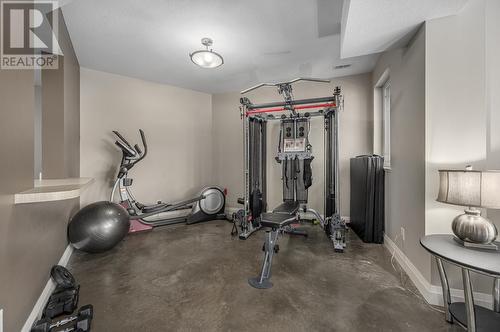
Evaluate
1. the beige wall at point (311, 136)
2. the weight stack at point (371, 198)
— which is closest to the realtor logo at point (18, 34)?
the beige wall at point (311, 136)

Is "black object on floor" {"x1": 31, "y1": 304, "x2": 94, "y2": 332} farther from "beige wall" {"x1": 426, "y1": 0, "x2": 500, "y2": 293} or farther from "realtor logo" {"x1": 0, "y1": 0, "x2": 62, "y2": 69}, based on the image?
"beige wall" {"x1": 426, "y1": 0, "x2": 500, "y2": 293}

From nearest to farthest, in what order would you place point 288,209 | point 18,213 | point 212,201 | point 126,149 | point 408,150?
point 18,213, point 408,150, point 288,209, point 126,149, point 212,201

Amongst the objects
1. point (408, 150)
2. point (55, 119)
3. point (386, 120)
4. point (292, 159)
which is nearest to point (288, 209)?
point (292, 159)

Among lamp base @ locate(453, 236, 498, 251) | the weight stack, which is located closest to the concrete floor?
the weight stack

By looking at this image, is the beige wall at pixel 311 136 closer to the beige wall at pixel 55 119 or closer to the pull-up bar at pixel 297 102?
the pull-up bar at pixel 297 102

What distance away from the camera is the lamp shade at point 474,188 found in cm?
126

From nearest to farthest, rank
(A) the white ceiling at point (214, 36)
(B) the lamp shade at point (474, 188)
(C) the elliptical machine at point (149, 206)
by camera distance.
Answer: (B) the lamp shade at point (474, 188), (A) the white ceiling at point (214, 36), (C) the elliptical machine at point (149, 206)

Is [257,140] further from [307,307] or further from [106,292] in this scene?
[106,292]

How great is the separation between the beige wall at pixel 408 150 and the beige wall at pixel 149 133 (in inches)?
139

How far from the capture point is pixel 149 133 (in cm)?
407

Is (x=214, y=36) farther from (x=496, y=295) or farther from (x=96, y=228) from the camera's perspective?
(x=496, y=295)

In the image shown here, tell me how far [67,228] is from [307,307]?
9.44 ft

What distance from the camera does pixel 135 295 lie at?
6.16 ft

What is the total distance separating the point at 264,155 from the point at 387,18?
98.0 inches
